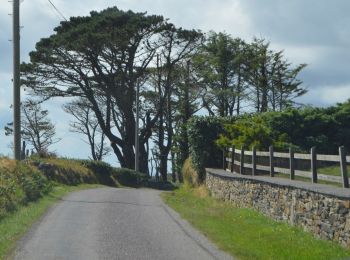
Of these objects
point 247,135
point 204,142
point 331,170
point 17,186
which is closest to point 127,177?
point 204,142

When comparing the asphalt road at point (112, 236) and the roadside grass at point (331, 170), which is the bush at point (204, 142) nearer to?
the roadside grass at point (331, 170)

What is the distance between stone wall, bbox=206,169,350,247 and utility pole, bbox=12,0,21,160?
28.7 feet

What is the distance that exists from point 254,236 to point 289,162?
4.96 m

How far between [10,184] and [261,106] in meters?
40.6

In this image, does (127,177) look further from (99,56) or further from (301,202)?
(301,202)

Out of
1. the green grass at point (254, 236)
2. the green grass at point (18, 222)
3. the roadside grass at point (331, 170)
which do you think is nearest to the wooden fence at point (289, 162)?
the roadside grass at point (331, 170)

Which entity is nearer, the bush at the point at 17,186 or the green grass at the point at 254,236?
the green grass at the point at 254,236

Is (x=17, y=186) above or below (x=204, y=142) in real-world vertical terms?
below

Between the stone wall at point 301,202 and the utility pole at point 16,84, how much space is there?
8745 millimetres

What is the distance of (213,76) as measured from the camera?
60.4m

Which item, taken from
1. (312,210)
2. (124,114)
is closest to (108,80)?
(124,114)

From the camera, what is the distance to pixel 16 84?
85.1 feet

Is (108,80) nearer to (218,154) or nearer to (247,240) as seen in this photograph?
(218,154)

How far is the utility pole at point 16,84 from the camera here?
84.6 feet
